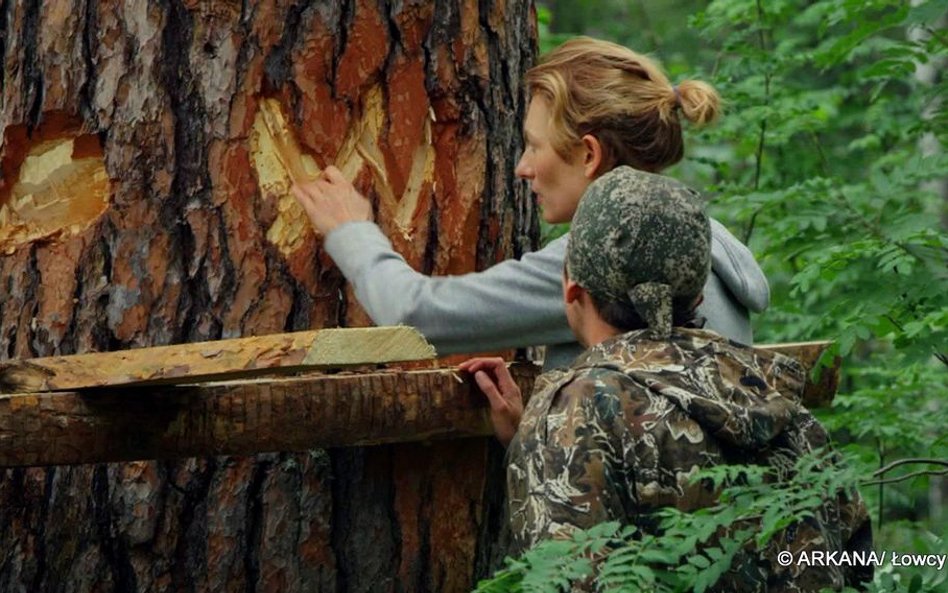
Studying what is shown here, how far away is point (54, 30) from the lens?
12.5 ft

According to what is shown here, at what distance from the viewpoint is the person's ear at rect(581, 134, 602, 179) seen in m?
3.76

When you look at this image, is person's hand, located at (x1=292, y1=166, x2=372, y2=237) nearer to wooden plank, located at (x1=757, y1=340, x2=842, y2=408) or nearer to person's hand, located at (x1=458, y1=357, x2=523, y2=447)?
person's hand, located at (x1=458, y1=357, x2=523, y2=447)

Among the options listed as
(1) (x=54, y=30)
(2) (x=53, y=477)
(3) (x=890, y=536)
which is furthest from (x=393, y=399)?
(3) (x=890, y=536)

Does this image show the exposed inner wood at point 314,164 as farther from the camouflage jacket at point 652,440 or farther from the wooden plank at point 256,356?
the camouflage jacket at point 652,440

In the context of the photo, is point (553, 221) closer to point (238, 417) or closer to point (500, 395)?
point (500, 395)

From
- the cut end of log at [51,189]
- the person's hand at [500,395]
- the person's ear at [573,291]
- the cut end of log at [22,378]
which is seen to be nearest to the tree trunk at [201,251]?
the cut end of log at [51,189]

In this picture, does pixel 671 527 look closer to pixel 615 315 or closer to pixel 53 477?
pixel 615 315

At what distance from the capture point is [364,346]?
2.95 metres

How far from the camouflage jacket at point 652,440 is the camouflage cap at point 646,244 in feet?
0.29

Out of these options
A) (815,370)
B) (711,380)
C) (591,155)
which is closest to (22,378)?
(711,380)

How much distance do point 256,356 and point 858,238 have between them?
3.09m

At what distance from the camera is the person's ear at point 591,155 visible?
3.76 meters

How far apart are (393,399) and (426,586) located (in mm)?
662

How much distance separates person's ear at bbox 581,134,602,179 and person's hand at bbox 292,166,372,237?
57 cm
